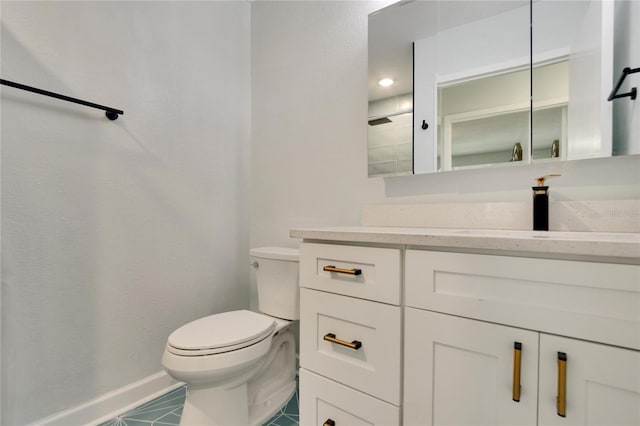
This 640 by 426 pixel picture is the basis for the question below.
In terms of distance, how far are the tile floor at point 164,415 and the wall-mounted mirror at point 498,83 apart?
1221mm

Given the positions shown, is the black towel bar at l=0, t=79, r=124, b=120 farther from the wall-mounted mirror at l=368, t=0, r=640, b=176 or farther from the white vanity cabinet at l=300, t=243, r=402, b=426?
the wall-mounted mirror at l=368, t=0, r=640, b=176

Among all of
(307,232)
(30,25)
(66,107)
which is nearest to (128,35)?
(30,25)

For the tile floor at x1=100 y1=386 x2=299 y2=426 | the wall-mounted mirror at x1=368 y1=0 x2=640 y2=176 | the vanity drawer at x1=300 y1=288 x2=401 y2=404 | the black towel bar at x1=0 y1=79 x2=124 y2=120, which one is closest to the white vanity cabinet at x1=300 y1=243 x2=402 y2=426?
the vanity drawer at x1=300 y1=288 x2=401 y2=404

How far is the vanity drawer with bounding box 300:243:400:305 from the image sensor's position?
91cm

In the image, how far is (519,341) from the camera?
2.36 feet

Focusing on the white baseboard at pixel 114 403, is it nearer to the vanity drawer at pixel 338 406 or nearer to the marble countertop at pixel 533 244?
the vanity drawer at pixel 338 406

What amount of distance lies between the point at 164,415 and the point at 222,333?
0.60 m

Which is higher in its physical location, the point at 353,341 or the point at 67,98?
the point at 67,98

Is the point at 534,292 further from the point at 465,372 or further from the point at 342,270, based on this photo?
the point at 342,270

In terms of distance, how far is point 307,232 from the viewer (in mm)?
1096

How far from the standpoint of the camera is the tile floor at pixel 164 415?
1396 millimetres

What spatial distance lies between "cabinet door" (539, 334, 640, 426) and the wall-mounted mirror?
710 millimetres

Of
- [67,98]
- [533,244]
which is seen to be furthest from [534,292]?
[67,98]

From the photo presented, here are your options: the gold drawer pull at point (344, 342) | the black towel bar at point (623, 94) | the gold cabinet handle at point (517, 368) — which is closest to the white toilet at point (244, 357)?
the gold drawer pull at point (344, 342)
